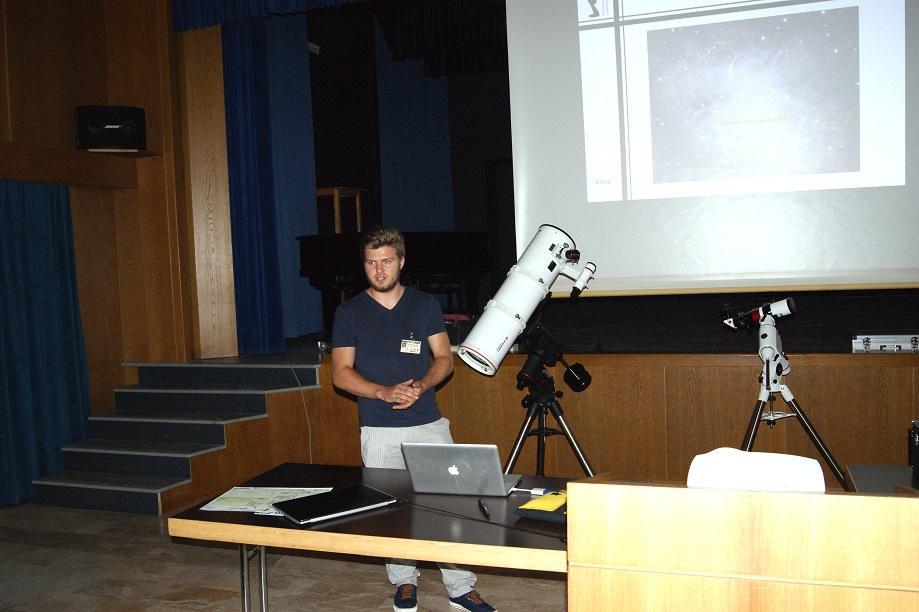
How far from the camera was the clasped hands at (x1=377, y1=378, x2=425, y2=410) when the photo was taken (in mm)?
2902

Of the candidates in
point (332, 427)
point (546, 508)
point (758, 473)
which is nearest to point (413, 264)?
point (332, 427)

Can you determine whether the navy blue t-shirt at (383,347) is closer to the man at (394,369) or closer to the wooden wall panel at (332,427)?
the man at (394,369)

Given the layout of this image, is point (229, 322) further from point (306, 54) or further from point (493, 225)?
point (493, 225)

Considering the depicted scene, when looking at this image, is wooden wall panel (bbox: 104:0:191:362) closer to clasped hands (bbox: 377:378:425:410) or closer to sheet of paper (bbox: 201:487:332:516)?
clasped hands (bbox: 377:378:425:410)

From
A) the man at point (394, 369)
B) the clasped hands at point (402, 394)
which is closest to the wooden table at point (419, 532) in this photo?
the clasped hands at point (402, 394)

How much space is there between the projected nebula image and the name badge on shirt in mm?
1493

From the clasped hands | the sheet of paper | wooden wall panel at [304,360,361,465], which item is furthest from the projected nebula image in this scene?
wooden wall panel at [304,360,361,465]

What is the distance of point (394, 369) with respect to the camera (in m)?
3.08

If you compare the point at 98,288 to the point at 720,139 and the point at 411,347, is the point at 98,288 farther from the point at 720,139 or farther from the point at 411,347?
the point at 720,139

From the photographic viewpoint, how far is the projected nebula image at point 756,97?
3.48 m

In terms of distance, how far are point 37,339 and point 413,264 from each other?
3.17 meters

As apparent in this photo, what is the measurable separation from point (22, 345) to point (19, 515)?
103 cm

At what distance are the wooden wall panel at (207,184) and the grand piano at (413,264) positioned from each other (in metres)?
0.95

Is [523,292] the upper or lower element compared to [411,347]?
upper
